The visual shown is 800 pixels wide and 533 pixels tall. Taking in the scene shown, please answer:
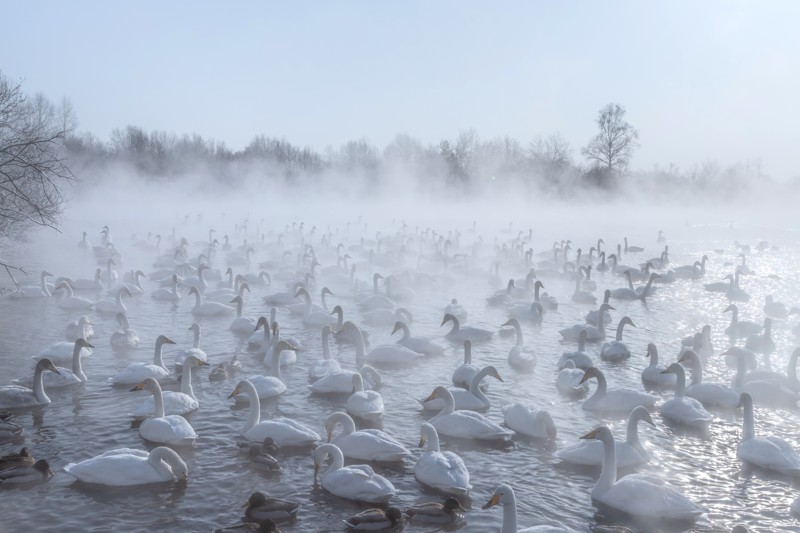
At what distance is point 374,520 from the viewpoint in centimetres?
728

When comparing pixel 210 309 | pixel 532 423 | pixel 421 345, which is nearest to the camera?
pixel 532 423

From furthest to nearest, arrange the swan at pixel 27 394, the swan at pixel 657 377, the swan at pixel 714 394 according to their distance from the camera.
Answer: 1. the swan at pixel 657 377
2. the swan at pixel 714 394
3. the swan at pixel 27 394

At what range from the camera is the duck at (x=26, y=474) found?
26.7ft

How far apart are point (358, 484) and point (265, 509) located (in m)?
1.11

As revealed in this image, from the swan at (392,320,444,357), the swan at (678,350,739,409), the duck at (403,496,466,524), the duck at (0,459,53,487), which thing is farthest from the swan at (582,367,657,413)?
the duck at (0,459,53,487)

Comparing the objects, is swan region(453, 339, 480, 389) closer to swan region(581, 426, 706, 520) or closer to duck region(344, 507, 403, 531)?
swan region(581, 426, 706, 520)

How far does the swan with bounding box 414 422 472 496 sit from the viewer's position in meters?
8.15

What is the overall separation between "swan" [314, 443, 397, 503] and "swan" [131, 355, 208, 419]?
136 inches

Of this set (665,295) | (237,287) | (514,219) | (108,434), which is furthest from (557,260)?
(514,219)

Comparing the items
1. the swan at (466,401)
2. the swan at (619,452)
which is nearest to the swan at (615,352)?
the swan at (466,401)

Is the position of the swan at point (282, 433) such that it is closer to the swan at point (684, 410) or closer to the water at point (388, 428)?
the water at point (388, 428)

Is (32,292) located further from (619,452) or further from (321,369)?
(619,452)

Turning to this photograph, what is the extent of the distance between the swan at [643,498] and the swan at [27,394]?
864 cm

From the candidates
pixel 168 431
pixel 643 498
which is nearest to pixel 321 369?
pixel 168 431
